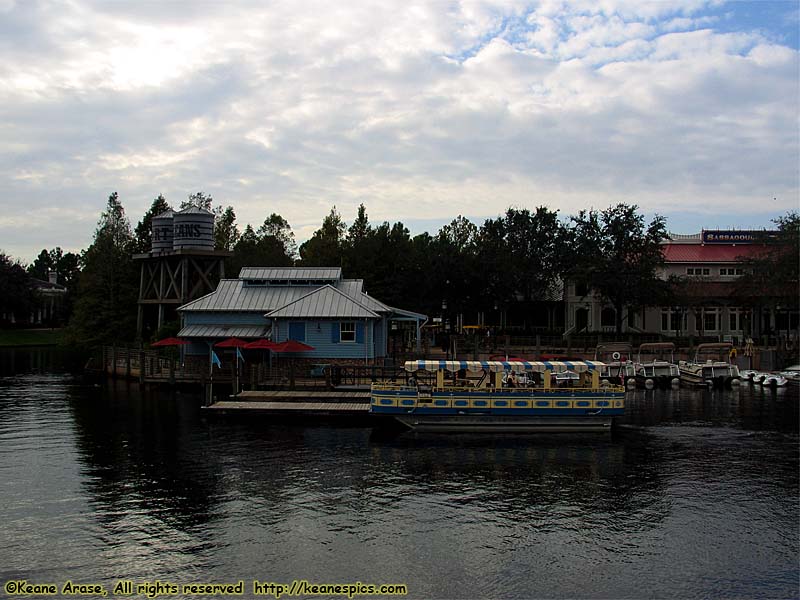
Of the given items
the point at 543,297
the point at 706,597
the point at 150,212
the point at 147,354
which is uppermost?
the point at 150,212

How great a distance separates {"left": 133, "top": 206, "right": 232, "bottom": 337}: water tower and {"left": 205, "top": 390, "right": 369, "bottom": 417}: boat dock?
27971 millimetres

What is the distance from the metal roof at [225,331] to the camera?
53062mm

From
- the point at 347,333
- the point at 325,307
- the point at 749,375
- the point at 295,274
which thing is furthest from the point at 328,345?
the point at 749,375

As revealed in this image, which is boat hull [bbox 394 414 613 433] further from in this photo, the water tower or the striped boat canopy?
the water tower

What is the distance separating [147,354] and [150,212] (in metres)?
39.4

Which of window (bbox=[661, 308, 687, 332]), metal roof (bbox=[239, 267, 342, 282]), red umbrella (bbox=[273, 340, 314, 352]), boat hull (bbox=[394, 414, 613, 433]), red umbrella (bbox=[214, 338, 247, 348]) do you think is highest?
metal roof (bbox=[239, 267, 342, 282])

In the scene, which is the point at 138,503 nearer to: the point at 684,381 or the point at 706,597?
the point at 706,597

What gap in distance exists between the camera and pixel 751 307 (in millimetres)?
77188

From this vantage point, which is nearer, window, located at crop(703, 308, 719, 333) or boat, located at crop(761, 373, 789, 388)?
boat, located at crop(761, 373, 789, 388)

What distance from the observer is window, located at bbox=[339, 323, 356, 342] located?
5066 centimetres

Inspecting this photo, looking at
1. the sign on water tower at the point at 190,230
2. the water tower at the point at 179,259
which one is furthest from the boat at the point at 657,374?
the sign on water tower at the point at 190,230

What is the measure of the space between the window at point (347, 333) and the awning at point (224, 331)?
589 cm

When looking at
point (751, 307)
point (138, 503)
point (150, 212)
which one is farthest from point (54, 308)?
point (138, 503)

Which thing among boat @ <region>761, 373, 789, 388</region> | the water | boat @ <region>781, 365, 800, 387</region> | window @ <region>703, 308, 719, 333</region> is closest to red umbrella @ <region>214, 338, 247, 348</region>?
the water
